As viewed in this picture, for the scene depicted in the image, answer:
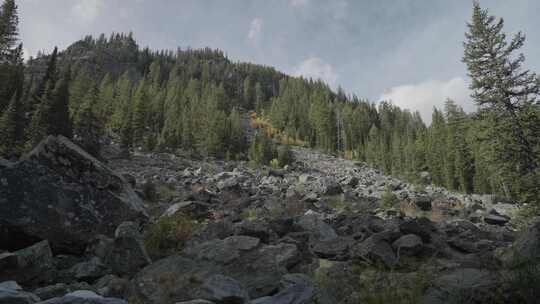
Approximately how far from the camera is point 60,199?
18.8 feet

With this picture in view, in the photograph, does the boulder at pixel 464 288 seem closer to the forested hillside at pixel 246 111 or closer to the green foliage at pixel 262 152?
the forested hillside at pixel 246 111

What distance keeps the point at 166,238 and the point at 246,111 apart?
113 m

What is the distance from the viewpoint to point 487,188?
40938 millimetres

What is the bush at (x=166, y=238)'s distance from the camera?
6016mm

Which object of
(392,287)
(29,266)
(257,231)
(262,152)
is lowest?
(392,287)

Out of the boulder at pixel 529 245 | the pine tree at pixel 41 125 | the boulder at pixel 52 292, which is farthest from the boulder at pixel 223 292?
the pine tree at pixel 41 125

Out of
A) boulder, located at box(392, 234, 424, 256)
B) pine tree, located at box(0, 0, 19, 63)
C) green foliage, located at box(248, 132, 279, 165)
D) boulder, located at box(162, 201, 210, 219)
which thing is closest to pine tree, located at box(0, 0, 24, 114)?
pine tree, located at box(0, 0, 19, 63)

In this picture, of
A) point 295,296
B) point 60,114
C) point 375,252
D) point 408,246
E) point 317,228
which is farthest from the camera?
point 60,114

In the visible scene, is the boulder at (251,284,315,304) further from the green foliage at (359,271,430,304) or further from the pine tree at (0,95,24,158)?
the pine tree at (0,95,24,158)

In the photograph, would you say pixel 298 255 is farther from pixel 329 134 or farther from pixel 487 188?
pixel 329 134

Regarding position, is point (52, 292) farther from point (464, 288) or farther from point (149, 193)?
point (149, 193)

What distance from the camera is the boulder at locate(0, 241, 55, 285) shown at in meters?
4.28

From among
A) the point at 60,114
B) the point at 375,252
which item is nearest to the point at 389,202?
the point at 375,252

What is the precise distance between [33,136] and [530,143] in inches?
1585
